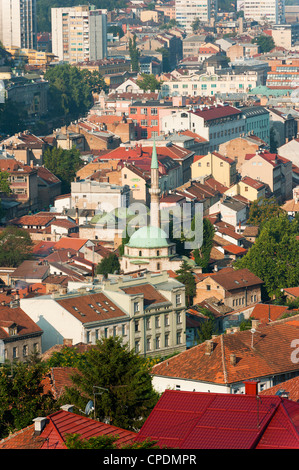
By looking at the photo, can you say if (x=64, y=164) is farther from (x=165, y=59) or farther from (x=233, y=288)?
(x=165, y=59)

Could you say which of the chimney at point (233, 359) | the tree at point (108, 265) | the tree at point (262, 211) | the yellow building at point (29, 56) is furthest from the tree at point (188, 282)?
the yellow building at point (29, 56)

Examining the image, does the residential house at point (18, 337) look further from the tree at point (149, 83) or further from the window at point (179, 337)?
the tree at point (149, 83)

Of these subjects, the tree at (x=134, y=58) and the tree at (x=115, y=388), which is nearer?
the tree at (x=115, y=388)

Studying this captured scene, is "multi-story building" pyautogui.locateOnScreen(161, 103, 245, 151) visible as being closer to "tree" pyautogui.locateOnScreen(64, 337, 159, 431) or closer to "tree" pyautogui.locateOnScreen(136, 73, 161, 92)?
"tree" pyautogui.locateOnScreen(136, 73, 161, 92)

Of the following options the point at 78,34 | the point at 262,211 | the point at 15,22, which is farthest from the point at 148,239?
the point at 78,34

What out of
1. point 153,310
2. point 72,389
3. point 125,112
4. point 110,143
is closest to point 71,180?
point 110,143
